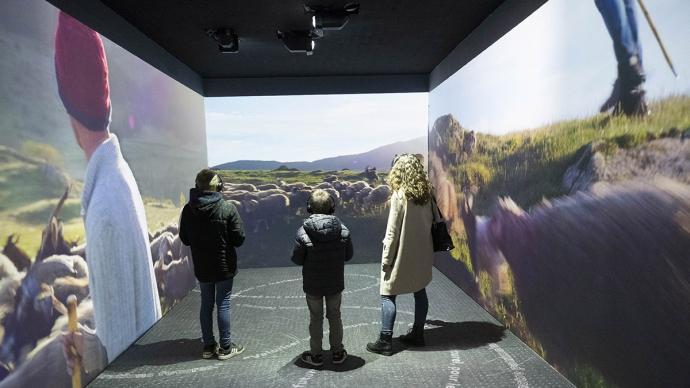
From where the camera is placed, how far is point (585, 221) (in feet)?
7.95

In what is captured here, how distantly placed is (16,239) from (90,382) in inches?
46.2

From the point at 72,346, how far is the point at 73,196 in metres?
0.92

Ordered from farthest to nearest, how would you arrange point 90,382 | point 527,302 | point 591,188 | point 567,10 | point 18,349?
point 527,302
point 90,382
point 567,10
point 591,188
point 18,349

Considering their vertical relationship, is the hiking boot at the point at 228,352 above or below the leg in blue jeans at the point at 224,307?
below

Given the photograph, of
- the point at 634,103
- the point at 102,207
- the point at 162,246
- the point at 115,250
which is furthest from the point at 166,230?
the point at 634,103

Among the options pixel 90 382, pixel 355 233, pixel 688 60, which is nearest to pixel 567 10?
pixel 688 60

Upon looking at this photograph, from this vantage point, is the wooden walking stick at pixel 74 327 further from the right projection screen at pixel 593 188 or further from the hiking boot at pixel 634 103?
the hiking boot at pixel 634 103

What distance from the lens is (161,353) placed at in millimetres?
3258

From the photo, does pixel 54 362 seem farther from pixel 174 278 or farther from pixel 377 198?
pixel 377 198

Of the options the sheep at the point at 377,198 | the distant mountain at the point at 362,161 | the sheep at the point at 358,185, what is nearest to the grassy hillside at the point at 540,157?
the distant mountain at the point at 362,161

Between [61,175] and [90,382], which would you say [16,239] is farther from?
[90,382]

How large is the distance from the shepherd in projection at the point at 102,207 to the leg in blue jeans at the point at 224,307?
2.56 feet

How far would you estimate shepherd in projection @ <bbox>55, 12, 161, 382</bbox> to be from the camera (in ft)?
9.05

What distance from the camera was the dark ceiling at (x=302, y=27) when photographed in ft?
10.8
